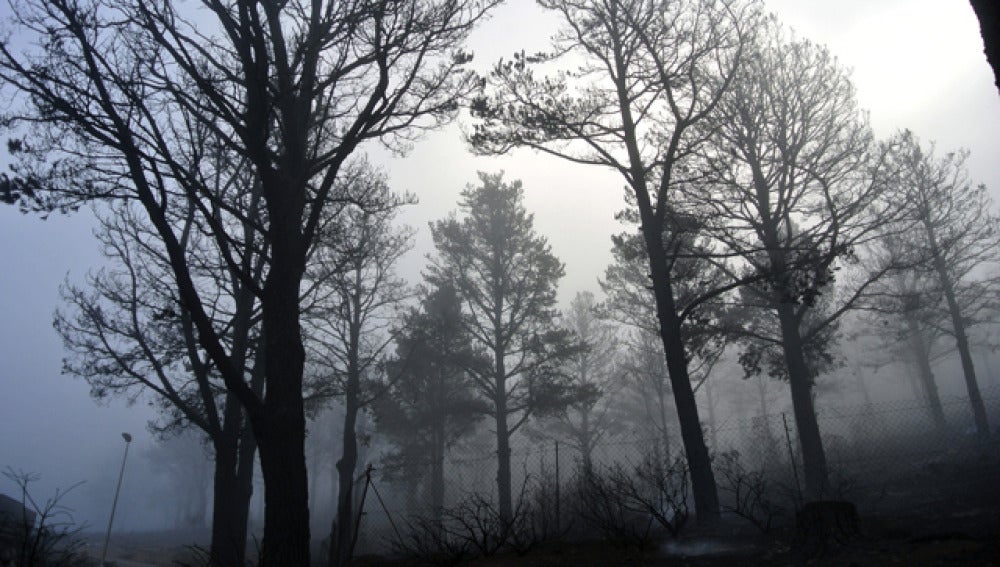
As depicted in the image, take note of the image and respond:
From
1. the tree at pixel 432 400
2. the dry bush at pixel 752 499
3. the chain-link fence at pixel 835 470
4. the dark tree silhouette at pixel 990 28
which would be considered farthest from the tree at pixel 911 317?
the dark tree silhouette at pixel 990 28

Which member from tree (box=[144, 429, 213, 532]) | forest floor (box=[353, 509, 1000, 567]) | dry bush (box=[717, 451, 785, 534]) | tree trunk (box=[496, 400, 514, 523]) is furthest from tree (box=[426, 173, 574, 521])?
tree (box=[144, 429, 213, 532])

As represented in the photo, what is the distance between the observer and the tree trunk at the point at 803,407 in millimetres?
11406

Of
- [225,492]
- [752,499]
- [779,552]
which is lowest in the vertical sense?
[779,552]

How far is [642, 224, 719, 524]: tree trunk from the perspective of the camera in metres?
7.64

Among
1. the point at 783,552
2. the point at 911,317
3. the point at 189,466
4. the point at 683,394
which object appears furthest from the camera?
the point at 189,466

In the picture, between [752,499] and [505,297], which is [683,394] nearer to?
[752,499]

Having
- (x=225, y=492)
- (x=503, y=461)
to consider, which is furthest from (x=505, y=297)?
(x=225, y=492)

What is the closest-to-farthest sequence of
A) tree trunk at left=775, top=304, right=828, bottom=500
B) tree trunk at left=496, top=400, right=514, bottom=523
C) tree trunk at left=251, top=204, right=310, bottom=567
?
tree trunk at left=251, top=204, right=310, bottom=567
tree trunk at left=775, top=304, right=828, bottom=500
tree trunk at left=496, top=400, right=514, bottom=523

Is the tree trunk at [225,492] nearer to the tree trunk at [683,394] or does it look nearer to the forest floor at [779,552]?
the forest floor at [779,552]

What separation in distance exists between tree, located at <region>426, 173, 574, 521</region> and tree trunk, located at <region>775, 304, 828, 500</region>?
7.50 m

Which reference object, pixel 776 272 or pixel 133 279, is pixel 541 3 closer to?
pixel 776 272

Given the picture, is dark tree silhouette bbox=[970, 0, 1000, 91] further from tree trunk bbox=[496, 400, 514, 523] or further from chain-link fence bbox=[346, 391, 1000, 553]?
tree trunk bbox=[496, 400, 514, 523]

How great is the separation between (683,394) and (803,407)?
4910 mm

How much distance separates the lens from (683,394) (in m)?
8.35
